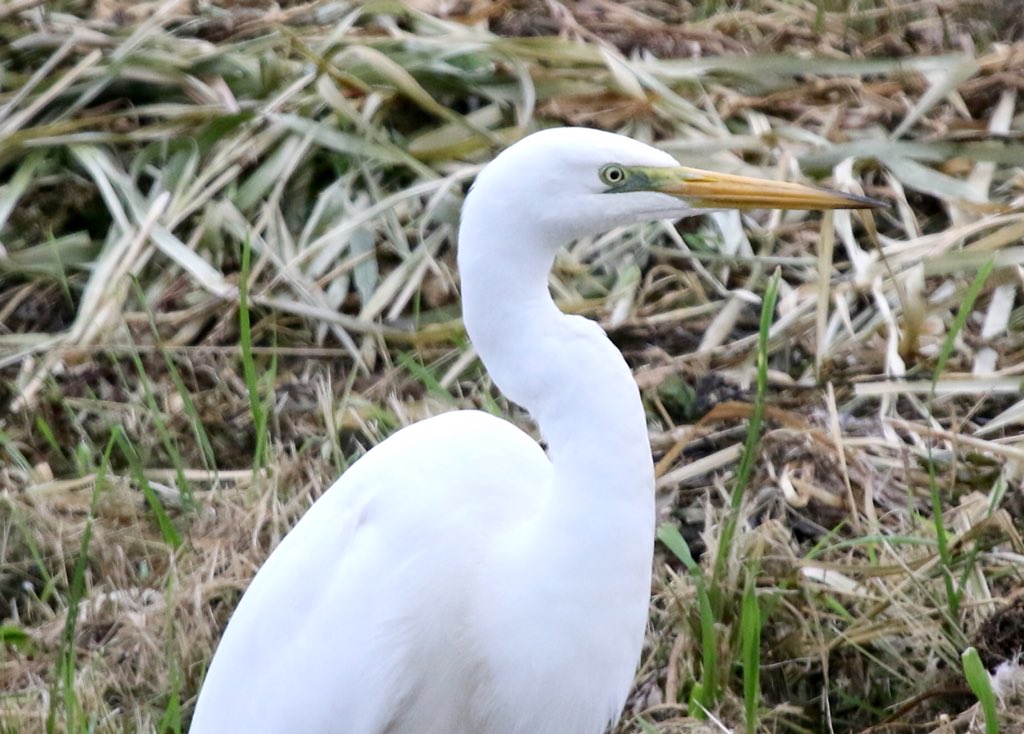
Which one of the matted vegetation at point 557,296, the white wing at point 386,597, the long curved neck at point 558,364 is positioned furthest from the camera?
the matted vegetation at point 557,296

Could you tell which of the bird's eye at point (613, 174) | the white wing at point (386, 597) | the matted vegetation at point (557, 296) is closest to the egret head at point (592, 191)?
the bird's eye at point (613, 174)

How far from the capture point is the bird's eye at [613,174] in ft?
5.66

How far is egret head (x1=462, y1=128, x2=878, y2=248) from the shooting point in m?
1.70

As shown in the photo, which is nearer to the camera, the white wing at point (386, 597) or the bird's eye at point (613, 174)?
the bird's eye at point (613, 174)

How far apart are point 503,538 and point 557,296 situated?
51.7 inches

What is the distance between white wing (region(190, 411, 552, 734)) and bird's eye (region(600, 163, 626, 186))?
377 millimetres

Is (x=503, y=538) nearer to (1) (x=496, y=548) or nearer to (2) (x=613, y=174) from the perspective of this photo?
(1) (x=496, y=548)

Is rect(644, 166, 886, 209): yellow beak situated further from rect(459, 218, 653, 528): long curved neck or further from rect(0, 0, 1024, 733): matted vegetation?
rect(0, 0, 1024, 733): matted vegetation

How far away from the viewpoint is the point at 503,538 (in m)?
1.88

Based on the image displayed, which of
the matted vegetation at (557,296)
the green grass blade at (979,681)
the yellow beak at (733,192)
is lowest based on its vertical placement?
the matted vegetation at (557,296)

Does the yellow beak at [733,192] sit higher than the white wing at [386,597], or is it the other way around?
the yellow beak at [733,192]

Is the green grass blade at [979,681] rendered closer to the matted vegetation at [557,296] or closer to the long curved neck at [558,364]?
the matted vegetation at [557,296]

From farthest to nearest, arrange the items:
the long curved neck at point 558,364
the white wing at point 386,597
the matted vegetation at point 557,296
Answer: the matted vegetation at point 557,296
the white wing at point 386,597
the long curved neck at point 558,364

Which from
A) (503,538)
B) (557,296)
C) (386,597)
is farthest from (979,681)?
(557,296)
